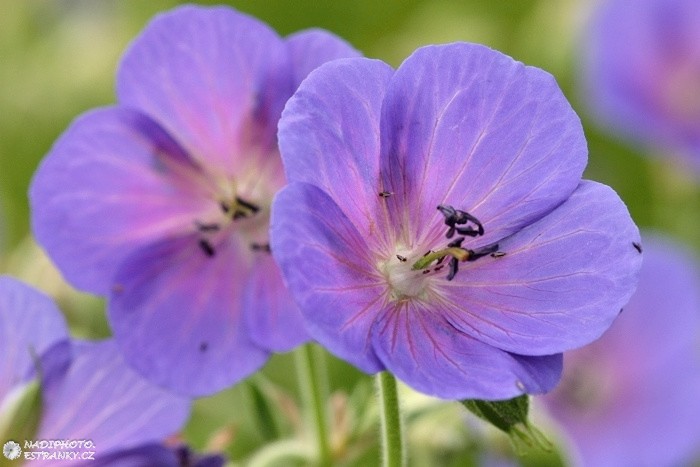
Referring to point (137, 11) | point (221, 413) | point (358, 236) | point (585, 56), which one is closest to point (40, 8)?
point (137, 11)

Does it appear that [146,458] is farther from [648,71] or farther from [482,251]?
[648,71]

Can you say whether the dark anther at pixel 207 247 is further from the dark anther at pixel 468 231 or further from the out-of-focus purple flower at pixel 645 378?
the out-of-focus purple flower at pixel 645 378

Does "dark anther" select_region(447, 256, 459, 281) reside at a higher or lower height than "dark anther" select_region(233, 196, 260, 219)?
higher

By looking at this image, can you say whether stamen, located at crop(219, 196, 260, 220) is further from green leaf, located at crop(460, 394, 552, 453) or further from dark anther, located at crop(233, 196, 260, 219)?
green leaf, located at crop(460, 394, 552, 453)

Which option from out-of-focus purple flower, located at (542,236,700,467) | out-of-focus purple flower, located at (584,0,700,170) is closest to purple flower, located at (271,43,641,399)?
out-of-focus purple flower, located at (542,236,700,467)

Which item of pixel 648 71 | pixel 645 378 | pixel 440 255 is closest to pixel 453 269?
pixel 440 255

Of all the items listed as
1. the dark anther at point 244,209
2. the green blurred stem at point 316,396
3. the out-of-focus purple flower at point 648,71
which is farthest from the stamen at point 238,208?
the out-of-focus purple flower at point 648,71

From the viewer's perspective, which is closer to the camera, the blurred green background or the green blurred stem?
the green blurred stem

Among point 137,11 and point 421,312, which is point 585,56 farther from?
point 421,312
